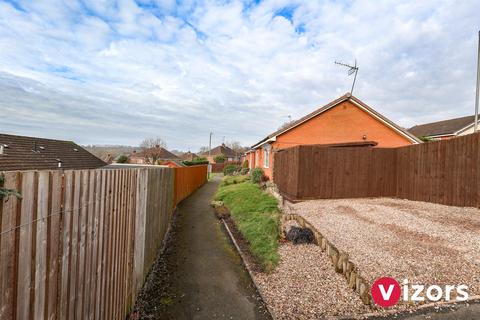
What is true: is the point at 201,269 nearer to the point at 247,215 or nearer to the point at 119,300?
the point at 119,300

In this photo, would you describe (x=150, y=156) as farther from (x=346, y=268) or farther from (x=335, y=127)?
(x=346, y=268)

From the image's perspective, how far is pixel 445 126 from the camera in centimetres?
2891

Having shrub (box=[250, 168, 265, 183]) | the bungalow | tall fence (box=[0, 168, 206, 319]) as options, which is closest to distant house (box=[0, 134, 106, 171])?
shrub (box=[250, 168, 265, 183])

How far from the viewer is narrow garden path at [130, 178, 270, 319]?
157 inches

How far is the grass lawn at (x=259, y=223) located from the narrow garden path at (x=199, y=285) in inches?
20.6

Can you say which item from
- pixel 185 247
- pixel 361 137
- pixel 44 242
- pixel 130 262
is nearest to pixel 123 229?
pixel 130 262

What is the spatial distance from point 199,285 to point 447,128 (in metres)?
32.7

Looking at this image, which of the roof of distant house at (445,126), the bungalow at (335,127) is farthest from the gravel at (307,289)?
the roof of distant house at (445,126)

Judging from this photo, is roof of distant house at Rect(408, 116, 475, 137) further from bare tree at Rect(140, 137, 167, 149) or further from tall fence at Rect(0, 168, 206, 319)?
bare tree at Rect(140, 137, 167, 149)

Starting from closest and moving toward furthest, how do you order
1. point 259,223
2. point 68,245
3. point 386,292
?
point 68,245 → point 386,292 → point 259,223

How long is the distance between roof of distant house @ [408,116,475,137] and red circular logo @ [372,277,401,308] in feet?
93.3

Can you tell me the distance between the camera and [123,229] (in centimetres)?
357

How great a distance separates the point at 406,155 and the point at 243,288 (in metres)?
9.03

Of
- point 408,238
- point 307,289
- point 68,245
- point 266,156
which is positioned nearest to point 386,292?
point 307,289
